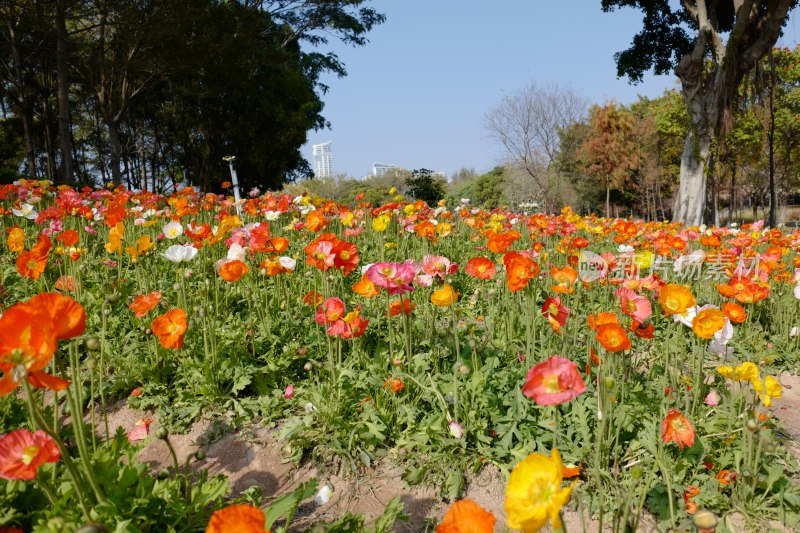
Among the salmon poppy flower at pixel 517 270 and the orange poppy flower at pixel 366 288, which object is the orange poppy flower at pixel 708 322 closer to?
the salmon poppy flower at pixel 517 270

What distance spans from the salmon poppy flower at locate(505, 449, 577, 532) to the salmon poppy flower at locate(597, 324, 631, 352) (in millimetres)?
892

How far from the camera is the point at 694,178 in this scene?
12703mm

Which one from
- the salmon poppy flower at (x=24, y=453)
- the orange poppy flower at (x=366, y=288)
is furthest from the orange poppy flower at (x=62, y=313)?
the orange poppy flower at (x=366, y=288)

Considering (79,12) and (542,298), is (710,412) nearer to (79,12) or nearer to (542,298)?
(542,298)

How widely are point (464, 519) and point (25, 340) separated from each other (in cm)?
90

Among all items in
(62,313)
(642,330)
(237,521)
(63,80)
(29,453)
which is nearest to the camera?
(237,521)

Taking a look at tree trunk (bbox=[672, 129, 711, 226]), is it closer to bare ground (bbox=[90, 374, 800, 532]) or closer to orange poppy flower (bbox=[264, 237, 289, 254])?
bare ground (bbox=[90, 374, 800, 532])

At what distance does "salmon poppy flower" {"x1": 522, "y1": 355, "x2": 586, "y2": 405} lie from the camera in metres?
1.24

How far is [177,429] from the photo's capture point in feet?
7.79

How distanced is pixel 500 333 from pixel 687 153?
1227 centimetres

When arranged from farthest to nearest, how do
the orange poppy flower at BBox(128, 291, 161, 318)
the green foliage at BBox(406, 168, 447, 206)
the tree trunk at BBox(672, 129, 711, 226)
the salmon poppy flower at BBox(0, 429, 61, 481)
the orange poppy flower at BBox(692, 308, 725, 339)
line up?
the green foliage at BBox(406, 168, 447, 206) < the tree trunk at BBox(672, 129, 711, 226) < the orange poppy flower at BBox(128, 291, 161, 318) < the orange poppy flower at BBox(692, 308, 725, 339) < the salmon poppy flower at BBox(0, 429, 61, 481)

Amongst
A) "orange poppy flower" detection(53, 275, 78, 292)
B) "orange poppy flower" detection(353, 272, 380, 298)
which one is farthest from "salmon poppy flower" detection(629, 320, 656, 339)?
"orange poppy flower" detection(53, 275, 78, 292)

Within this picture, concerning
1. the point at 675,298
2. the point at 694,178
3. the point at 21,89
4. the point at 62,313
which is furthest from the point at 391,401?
the point at 21,89

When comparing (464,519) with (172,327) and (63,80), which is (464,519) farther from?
(63,80)
